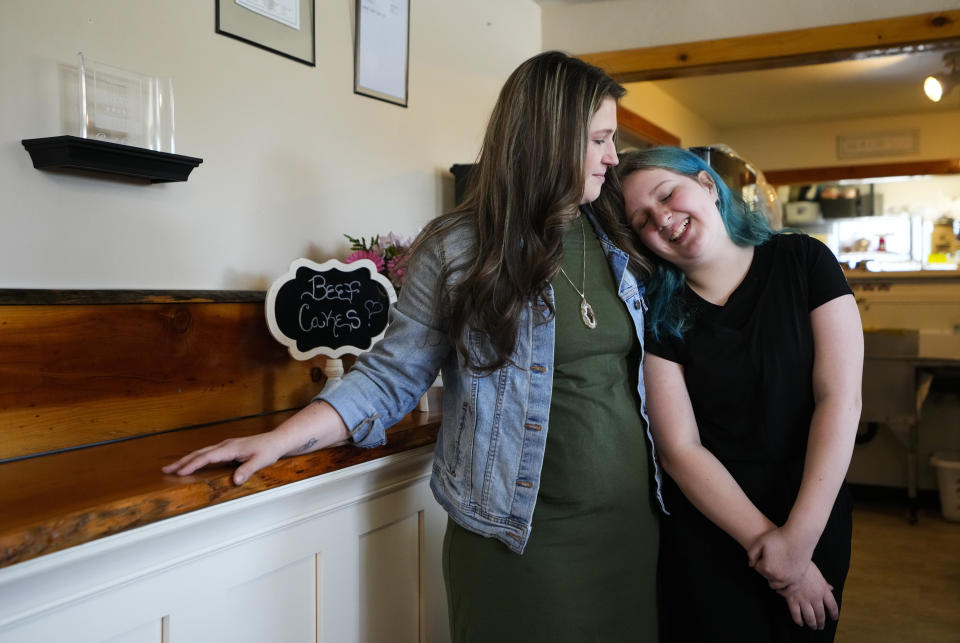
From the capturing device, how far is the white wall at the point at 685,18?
3.24 m

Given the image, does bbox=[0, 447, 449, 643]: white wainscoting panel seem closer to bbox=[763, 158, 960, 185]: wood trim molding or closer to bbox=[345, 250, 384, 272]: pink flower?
bbox=[345, 250, 384, 272]: pink flower

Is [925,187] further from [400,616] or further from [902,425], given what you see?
[400,616]

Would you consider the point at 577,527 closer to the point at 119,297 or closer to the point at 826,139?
the point at 119,297

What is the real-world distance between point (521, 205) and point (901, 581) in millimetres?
3173

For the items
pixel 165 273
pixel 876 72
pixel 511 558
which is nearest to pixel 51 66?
pixel 165 273

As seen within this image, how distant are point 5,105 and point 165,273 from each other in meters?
0.45

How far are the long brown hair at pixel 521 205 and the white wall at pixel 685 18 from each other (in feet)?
7.70

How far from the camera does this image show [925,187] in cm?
775

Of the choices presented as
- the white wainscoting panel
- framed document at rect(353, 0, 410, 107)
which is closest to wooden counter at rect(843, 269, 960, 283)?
framed document at rect(353, 0, 410, 107)

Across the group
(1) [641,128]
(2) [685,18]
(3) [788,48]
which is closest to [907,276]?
(1) [641,128]

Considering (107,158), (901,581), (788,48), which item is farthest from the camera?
(901,581)

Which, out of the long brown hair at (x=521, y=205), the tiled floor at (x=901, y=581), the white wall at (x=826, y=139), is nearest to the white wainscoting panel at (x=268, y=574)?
the long brown hair at (x=521, y=205)

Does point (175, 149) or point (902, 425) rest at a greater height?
point (175, 149)

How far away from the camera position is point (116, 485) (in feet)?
3.80
